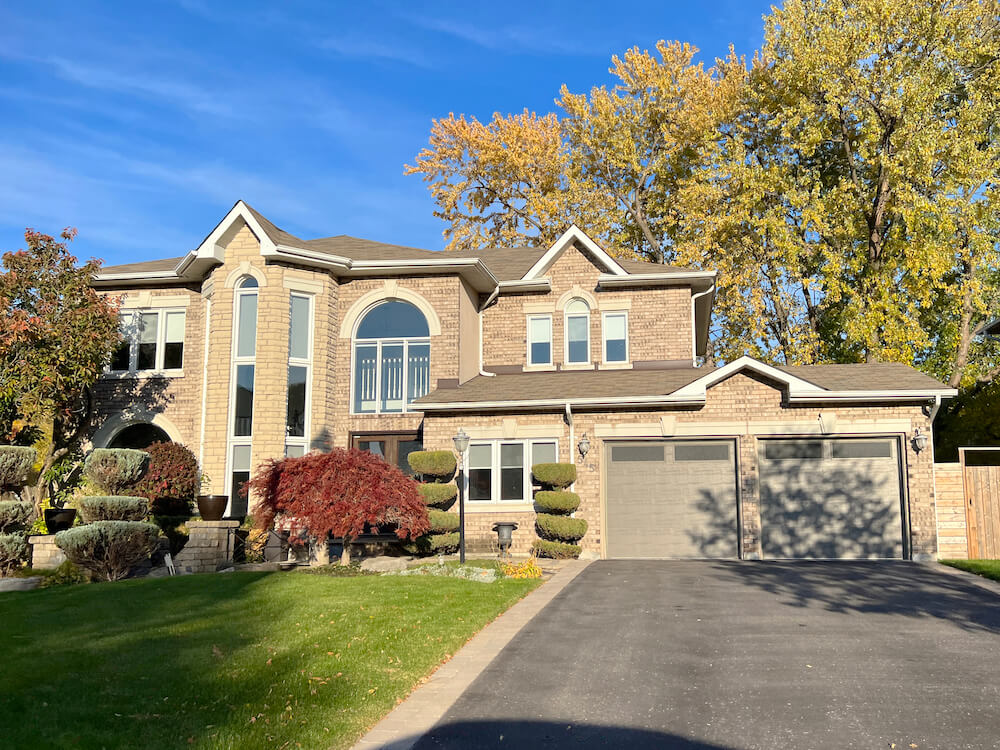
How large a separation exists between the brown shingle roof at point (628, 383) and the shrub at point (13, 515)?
27.0 ft

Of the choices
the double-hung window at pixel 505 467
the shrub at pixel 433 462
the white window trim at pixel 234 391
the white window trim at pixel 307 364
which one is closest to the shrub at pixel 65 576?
the white window trim at pixel 234 391

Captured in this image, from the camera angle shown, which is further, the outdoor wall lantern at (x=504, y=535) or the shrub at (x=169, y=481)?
the shrub at (x=169, y=481)

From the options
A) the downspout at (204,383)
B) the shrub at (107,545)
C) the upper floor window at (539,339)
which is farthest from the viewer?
the upper floor window at (539,339)

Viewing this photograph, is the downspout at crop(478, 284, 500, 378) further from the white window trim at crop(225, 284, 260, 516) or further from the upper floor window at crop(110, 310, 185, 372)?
the upper floor window at crop(110, 310, 185, 372)

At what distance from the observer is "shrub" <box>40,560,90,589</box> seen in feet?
48.9

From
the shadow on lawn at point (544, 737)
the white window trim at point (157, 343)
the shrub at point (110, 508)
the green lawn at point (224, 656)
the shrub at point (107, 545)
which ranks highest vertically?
the white window trim at point (157, 343)

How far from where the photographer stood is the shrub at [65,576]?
14.9m

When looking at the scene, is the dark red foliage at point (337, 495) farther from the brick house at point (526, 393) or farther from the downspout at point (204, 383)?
the downspout at point (204, 383)

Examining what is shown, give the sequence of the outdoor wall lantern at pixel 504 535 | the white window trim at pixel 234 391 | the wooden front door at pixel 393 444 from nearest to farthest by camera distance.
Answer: the outdoor wall lantern at pixel 504 535 < the white window trim at pixel 234 391 < the wooden front door at pixel 393 444

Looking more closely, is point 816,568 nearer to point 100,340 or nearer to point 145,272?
point 100,340

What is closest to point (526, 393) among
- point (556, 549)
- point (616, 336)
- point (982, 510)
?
point (556, 549)

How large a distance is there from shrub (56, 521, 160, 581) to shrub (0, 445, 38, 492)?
6.05ft

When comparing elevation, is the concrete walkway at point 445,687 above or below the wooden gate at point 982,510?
below

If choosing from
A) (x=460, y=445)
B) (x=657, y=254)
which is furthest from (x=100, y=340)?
(x=657, y=254)
